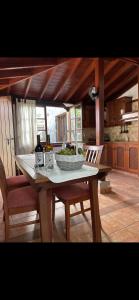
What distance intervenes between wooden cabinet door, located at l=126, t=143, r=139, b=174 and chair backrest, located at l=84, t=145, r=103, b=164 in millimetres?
2339

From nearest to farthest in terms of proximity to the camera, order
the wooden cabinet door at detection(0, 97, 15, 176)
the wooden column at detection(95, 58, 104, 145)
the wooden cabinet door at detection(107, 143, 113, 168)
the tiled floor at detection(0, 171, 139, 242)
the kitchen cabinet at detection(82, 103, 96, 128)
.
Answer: the tiled floor at detection(0, 171, 139, 242) → the wooden column at detection(95, 58, 104, 145) → the wooden cabinet door at detection(0, 97, 15, 176) → the wooden cabinet door at detection(107, 143, 113, 168) → the kitchen cabinet at detection(82, 103, 96, 128)

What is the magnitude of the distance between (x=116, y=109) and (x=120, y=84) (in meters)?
0.73

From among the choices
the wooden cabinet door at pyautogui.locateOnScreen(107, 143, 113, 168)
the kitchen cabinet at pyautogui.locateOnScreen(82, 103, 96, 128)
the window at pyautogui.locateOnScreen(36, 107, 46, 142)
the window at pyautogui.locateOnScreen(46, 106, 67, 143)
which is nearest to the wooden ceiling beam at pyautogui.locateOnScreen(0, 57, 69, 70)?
the window at pyautogui.locateOnScreen(36, 107, 46, 142)

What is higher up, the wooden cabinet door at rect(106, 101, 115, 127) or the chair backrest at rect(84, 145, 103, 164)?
the wooden cabinet door at rect(106, 101, 115, 127)

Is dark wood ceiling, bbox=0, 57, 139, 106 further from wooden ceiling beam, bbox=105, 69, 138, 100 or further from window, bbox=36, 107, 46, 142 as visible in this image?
window, bbox=36, 107, 46, 142

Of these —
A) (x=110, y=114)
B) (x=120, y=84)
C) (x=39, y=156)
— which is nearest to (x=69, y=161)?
(x=39, y=156)

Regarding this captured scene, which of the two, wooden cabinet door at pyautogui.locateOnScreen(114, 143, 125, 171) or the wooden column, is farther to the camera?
wooden cabinet door at pyautogui.locateOnScreen(114, 143, 125, 171)

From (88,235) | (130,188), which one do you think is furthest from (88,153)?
(130,188)

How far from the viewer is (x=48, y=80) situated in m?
4.05

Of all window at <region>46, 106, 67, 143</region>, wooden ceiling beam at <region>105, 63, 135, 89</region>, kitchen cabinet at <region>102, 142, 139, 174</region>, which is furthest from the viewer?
window at <region>46, 106, 67, 143</region>

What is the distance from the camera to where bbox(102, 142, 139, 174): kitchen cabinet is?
4.22 meters

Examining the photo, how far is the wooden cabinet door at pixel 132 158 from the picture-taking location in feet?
13.7

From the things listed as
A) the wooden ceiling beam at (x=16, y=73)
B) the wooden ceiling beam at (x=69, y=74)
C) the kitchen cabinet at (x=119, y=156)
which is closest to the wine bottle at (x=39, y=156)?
the wooden ceiling beam at (x=16, y=73)
